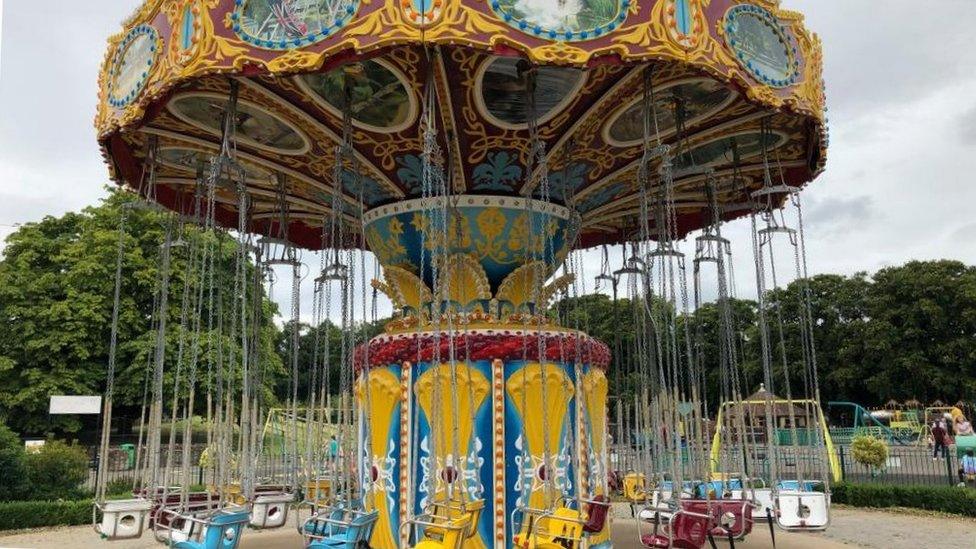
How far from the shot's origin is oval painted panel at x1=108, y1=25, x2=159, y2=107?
7.82 metres

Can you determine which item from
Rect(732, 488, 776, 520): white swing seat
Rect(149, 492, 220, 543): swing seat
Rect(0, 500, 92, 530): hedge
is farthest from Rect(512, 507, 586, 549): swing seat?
Rect(0, 500, 92, 530): hedge

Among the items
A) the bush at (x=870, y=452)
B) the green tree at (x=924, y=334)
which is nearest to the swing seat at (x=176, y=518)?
the bush at (x=870, y=452)

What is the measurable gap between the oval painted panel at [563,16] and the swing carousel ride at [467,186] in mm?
19

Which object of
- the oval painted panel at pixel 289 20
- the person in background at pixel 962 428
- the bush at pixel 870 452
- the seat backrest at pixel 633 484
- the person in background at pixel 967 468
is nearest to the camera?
the oval painted panel at pixel 289 20

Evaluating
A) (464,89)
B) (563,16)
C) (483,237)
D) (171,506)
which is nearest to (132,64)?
(464,89)

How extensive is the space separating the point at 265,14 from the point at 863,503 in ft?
50.0

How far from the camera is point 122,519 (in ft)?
27.0

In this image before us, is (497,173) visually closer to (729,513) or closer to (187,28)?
(187,28)

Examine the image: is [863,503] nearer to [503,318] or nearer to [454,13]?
[503,318]

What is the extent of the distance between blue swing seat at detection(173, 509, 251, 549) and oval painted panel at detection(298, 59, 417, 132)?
4150 millimetres

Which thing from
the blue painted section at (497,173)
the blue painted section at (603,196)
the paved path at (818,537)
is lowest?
the paved path at (818,537)

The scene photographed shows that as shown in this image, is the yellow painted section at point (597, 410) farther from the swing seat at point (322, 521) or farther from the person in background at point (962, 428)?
the person in background at point (962, 428)

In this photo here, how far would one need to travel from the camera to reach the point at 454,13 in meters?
6.55

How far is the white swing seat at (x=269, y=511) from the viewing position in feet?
30.2
